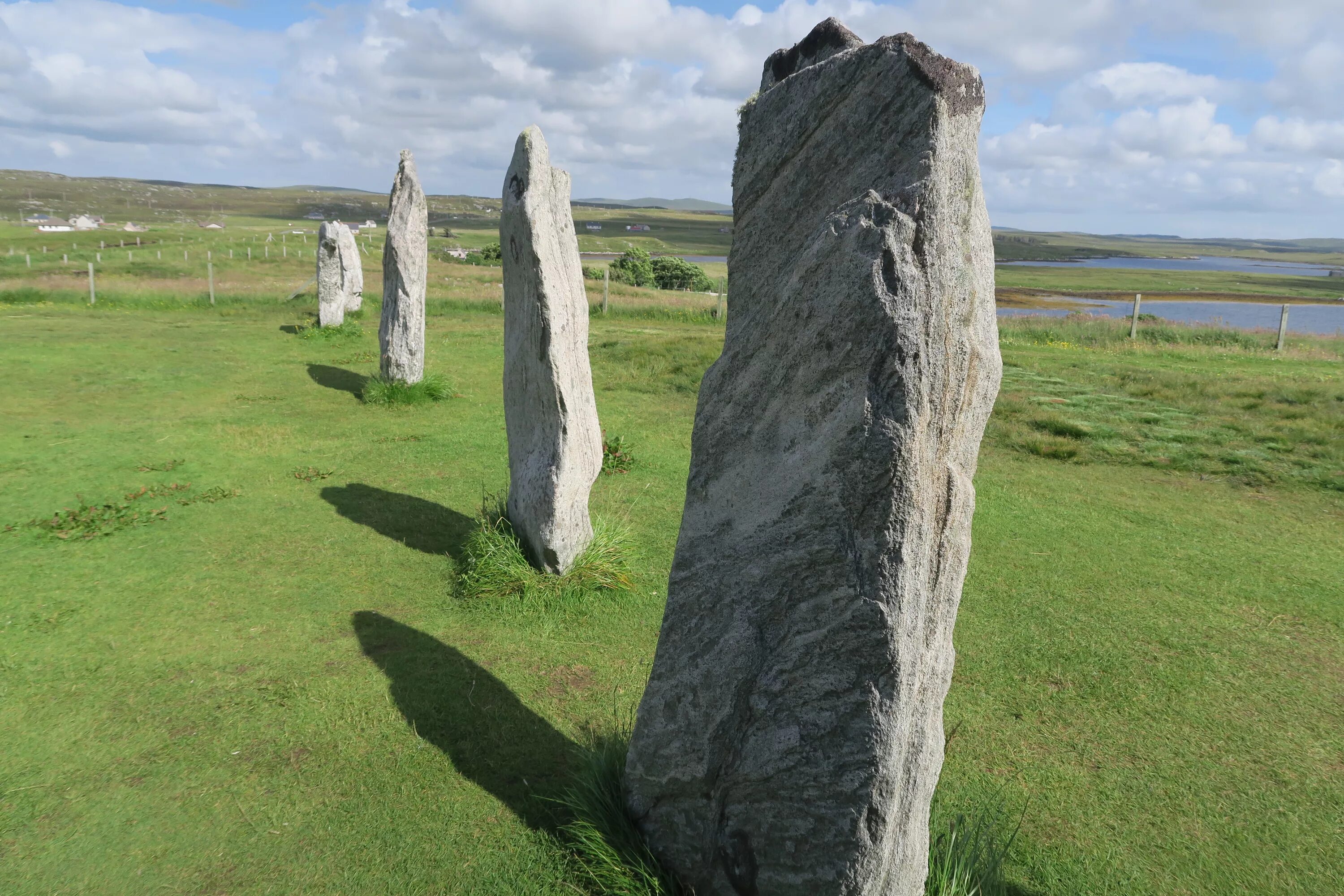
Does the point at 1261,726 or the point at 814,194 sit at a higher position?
the point at 814,194

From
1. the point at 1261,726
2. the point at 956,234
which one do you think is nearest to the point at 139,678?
the point at 956,234

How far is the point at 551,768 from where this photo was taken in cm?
466

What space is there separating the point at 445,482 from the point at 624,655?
450cm

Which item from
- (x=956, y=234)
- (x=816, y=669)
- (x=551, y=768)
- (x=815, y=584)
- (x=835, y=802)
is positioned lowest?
(x=551, y=768)

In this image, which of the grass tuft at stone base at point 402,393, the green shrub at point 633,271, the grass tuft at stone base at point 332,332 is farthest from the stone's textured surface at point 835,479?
the green shrub at point 633,271

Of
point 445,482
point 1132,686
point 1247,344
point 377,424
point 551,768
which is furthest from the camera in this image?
point 1247,344

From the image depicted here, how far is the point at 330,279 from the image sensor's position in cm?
1997

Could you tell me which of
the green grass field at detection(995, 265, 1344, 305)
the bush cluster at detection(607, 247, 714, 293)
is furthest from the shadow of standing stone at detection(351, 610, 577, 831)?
the green grass field at detection(995, 265, 1344, 305)

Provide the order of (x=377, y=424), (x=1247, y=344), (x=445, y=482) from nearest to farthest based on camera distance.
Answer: (x=445, y=482) → (x=377, y=424) → (x=1247, y=344)

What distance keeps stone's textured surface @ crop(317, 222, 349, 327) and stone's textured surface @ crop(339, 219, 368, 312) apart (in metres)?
0.13

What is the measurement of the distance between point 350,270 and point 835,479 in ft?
68.4

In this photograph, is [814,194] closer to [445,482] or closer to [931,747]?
[931,747]

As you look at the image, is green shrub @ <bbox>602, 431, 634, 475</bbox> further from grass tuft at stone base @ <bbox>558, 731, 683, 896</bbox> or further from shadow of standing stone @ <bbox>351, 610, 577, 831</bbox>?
grass tuft at stone base @ <bbox>558, 731, 683, 896</bbox>

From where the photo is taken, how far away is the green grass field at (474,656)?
4074 millimetres
